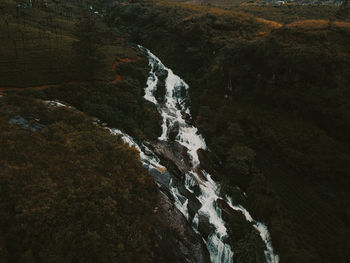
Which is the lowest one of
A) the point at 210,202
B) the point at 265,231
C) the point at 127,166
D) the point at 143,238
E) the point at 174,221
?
the point at 265,231

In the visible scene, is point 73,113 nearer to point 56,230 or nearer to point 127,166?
point 127,166

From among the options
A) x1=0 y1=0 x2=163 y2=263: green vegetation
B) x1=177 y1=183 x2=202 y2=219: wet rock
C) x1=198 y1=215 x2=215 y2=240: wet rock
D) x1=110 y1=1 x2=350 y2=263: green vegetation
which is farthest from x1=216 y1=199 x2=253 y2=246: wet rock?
x1=0 y1=0 x2=163 y2=263: green vegetation

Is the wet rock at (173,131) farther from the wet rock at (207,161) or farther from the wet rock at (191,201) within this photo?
the wet rock at (191,201)

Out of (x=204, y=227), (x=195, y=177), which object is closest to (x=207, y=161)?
(x=195, y=177)

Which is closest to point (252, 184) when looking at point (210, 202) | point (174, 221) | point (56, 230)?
point (210, 202)

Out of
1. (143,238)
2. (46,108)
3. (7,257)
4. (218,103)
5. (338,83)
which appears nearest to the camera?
(7,257)
